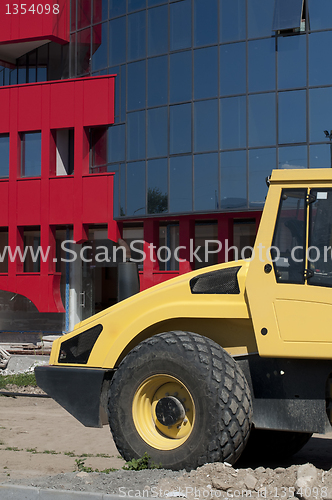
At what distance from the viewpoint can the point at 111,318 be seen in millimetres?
6121

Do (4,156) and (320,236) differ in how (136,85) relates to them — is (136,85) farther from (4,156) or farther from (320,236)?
(320,236)

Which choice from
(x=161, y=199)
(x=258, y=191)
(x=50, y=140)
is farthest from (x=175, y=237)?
(x=50, y=140)

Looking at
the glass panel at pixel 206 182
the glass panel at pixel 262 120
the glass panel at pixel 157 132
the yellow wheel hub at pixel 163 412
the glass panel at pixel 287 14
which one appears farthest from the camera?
the glass panel at pixel 157 132

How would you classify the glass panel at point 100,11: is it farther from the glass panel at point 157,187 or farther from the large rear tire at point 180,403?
the large rear tire at point 180,403

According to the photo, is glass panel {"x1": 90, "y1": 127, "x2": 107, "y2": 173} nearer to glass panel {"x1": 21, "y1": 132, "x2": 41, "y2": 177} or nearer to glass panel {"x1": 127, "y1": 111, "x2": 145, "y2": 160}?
glass panel {"x1": 127, "y1": 111, "x2": 145, "y2": 160}

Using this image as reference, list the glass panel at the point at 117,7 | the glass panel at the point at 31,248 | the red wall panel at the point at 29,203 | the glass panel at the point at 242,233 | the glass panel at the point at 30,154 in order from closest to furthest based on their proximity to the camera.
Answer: the glass panel at the point at 242,233
the glass panel at the point at 117,7
the red wall panel at the point at 29,203
the glass panel at the point at 31,248
the glass panel at the point at 30,154

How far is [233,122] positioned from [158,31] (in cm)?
494

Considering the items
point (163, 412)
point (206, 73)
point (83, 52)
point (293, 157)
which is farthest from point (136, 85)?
point (163, 412)

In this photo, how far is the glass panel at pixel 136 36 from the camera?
902 inches

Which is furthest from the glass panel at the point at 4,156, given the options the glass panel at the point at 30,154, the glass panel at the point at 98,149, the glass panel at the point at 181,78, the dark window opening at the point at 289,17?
the dark window opening at the point at 289,17

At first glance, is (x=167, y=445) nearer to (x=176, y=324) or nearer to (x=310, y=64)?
(x=176, y=324)

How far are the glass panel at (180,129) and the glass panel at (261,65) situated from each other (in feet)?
8.42

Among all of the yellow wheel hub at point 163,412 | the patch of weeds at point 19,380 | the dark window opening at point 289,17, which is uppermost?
the dark window opening at point 289,17

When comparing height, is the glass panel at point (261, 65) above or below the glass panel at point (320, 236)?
above
